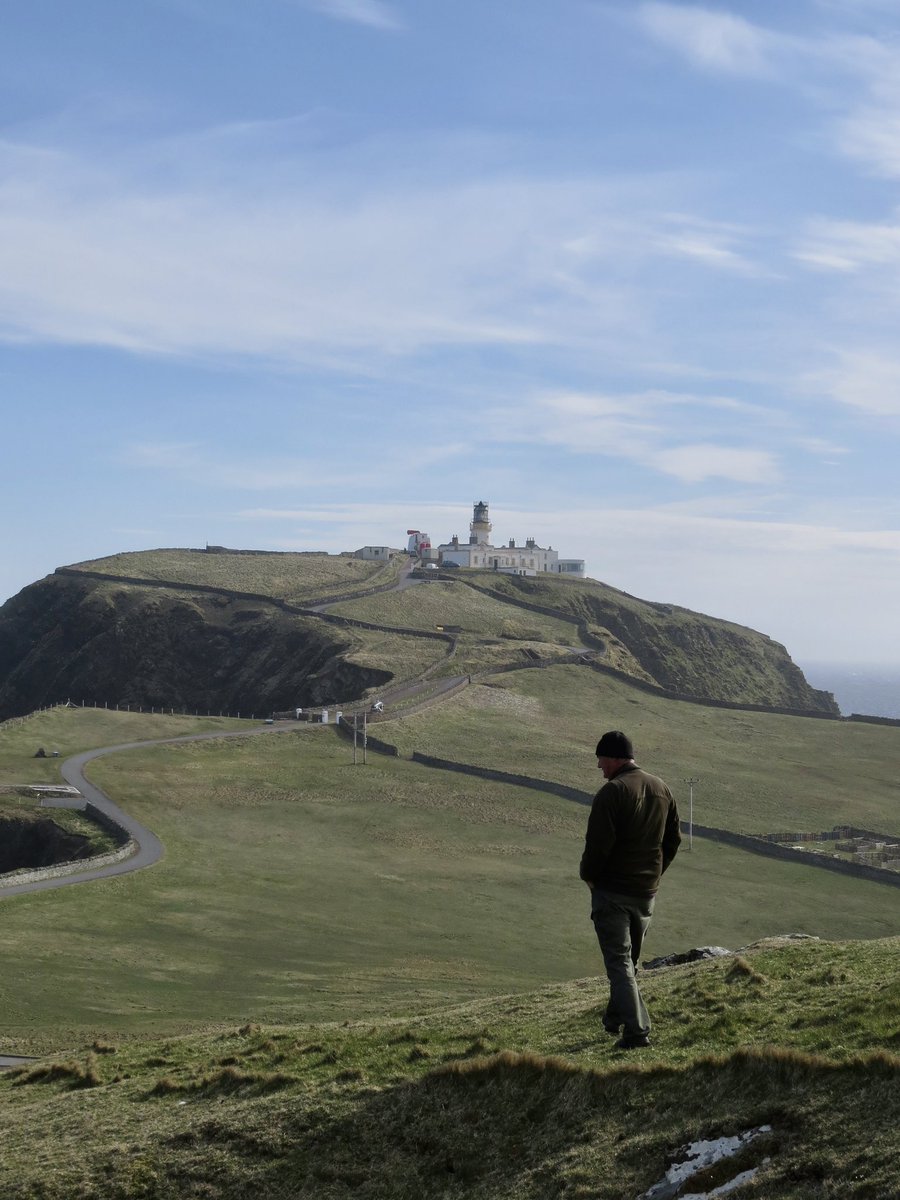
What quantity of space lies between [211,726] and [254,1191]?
289 feet

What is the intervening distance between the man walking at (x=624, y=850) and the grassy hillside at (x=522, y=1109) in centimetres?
129

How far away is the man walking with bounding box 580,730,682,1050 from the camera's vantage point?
12531 mm

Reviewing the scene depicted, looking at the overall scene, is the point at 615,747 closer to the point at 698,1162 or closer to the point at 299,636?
the point at 698,1162

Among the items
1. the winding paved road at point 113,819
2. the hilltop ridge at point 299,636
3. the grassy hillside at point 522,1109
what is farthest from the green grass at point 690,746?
the grassy hillside at point 522,1109

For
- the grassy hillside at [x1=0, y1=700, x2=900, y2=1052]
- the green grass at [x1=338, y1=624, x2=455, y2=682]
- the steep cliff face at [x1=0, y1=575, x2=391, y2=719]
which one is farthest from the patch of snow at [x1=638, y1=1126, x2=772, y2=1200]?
the steep cliff face at [x1=0, y1=575, x2=391, y2=719]

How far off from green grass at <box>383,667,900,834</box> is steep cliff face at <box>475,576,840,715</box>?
54.4 metres

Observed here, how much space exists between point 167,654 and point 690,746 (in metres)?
76.3

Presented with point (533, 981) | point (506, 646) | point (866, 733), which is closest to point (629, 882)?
point (533, 981)

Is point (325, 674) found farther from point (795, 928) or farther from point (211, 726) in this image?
point (795, 928)

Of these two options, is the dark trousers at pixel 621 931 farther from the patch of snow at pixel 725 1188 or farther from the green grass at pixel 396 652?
the green grass at pixel 396 652

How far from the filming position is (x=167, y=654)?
504ft

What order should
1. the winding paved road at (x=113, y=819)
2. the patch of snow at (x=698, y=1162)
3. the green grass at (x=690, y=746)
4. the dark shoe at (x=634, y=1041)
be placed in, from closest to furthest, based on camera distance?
the patch of snow at (x=698, y=1162), the dark shoe at (x=634, y=1041), the winding paved road at (x=113, y=819), the green grass at (x=690, y=746)

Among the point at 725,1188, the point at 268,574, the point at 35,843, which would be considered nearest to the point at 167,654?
the point at 268,574

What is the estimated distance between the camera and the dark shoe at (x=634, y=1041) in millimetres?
13555
